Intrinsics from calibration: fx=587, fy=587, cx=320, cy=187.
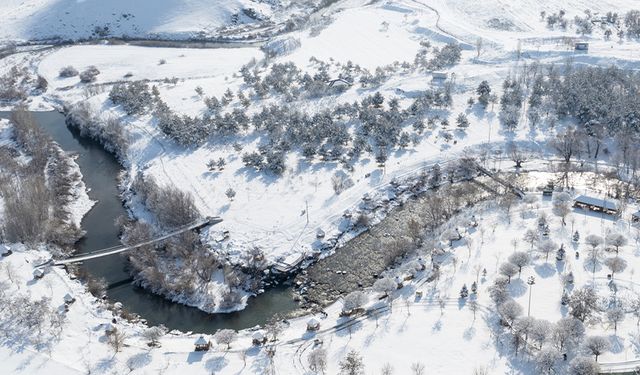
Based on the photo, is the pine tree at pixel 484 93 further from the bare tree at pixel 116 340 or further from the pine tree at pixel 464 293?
the bare tree at pixel 116 340

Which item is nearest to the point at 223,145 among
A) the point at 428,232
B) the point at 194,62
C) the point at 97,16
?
the point at 428,232

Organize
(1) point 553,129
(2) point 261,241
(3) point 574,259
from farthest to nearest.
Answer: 1. (1) point 553,129
2. (2) point 261,241
3. (3) point 574,259

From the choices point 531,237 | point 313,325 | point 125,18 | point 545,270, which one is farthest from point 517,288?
point 125,18

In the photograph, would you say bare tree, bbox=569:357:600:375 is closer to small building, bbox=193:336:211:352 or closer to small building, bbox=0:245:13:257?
small building, bbox=193:336:211:352

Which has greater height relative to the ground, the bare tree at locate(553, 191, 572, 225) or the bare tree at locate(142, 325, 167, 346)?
the bare tree at locate(553, 191, 572, 225)

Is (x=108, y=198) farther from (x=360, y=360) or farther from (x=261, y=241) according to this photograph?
(x=360, y=360)

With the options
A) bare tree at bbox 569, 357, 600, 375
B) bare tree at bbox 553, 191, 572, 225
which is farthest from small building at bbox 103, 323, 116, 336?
bare tree at bbox 553, 191, 572, 225
